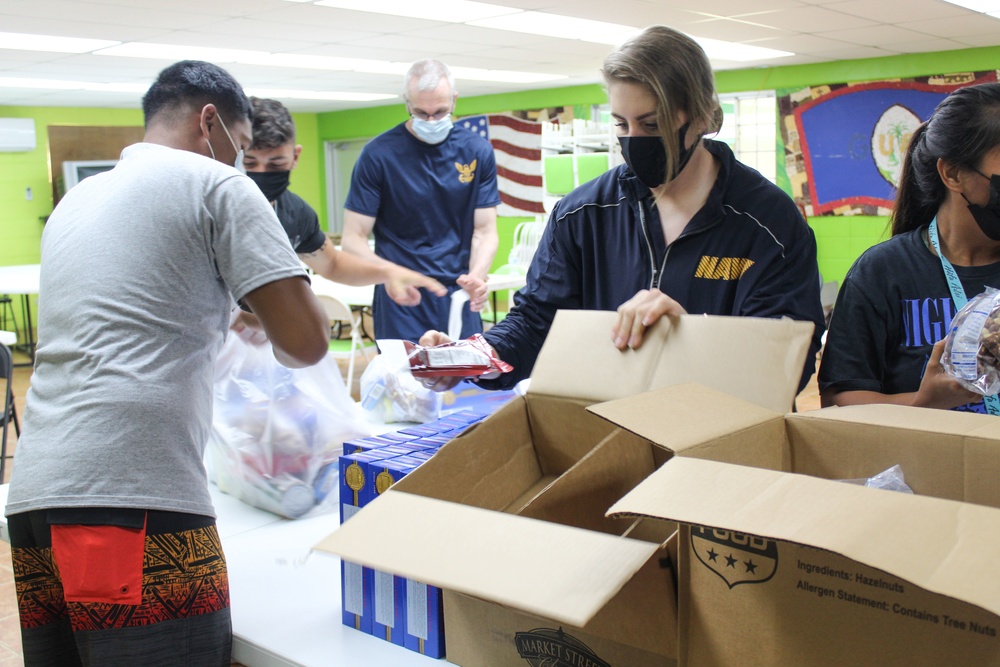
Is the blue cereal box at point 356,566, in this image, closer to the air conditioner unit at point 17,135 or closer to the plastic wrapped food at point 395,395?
the plastic wrapped food at point 395,395

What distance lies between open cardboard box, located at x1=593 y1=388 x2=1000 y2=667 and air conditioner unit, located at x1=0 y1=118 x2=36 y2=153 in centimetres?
1087

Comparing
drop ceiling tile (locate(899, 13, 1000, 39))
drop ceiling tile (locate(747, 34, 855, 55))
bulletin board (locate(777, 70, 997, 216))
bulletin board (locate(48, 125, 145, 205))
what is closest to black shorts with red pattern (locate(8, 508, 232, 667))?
drop ceiling tile (locate(899, 13, 1000, 39))

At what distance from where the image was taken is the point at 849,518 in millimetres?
686

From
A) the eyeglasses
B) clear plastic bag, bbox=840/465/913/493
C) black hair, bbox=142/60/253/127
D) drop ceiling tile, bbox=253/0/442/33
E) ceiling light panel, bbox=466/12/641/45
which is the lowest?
clear plastic bag, bbox=840/465/913/493

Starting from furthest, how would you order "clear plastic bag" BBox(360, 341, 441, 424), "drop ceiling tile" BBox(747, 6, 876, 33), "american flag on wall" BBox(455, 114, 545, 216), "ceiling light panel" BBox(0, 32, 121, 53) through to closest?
"american flag on wall" BBox(455, 114, 545, 216), "ceiling light panel" BBox(0, 32, 121, 53), "drop ceiling tile" BBox(747, 6, 876, 33), "clear plastic bag" BBox(360, 341, 441, 424)

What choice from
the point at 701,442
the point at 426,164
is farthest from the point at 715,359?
the point at 426,164

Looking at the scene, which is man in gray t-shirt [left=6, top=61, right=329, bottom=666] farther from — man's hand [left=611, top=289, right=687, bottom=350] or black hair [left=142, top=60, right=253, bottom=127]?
man's hand [left=611, top=289, right=687, bottom=350]

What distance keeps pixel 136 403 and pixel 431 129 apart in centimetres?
232

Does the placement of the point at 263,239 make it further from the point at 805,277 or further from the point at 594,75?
the point at 594,75

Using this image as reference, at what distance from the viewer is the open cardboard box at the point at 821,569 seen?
2.13 feet

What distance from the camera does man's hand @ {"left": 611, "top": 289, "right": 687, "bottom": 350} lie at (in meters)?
1.27

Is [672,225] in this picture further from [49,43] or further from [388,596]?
[49,43]

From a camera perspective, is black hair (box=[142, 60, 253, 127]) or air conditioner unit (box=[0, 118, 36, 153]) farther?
air conditioner unit (box=[0, 118, 36, 153])

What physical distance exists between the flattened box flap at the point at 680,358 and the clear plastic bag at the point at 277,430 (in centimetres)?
62
